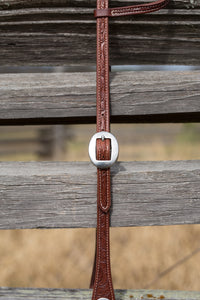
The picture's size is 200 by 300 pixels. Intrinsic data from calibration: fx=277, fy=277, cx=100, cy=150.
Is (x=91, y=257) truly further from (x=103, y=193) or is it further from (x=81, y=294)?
(x=103, y=193)

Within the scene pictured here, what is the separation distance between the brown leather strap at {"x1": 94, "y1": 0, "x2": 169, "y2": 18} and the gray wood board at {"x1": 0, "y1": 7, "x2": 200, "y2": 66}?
0.22 feet

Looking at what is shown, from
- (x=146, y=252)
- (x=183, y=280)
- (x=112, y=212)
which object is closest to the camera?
(x=112, y=212)

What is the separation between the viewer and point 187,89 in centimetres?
97

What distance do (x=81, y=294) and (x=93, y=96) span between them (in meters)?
0.70

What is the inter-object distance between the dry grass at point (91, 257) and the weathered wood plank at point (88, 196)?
208 cm

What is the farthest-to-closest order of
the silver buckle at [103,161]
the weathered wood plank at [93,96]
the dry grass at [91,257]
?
the dry grass at [91,257], the weathered wood plank at [93,96], the silver buckle at [103,161]

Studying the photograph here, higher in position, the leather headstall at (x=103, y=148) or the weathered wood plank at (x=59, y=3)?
the weathered wood plank at (x=59, y=3)

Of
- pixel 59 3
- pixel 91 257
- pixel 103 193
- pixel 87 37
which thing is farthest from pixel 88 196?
pixel 91 257

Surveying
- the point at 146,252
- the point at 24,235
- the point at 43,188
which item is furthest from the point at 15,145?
the point at 43,188

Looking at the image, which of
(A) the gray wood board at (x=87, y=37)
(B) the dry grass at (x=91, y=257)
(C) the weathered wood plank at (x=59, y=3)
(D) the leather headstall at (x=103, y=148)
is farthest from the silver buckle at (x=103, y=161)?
(B) the dry grass at (x=91, y=257)

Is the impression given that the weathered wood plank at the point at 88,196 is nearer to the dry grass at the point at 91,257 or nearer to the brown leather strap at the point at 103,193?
the brown leather strap at the point at 103,193

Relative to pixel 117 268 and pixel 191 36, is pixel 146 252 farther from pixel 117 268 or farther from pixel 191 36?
pixel 191 36

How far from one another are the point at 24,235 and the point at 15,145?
20.1 ft

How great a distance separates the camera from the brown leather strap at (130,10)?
900 mm
